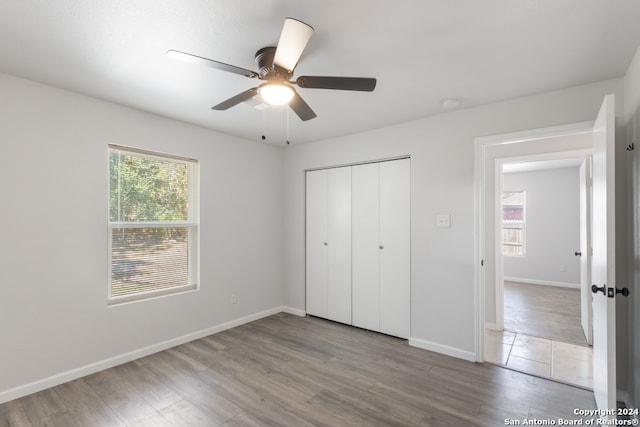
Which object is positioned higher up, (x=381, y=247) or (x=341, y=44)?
(x=341, y=44)

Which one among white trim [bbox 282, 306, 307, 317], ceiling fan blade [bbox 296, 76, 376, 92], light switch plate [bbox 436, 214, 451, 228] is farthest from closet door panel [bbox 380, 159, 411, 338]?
ceiling fan blade [bbox 296, 76, 376, 92]

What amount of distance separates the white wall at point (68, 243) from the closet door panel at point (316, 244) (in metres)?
1.37

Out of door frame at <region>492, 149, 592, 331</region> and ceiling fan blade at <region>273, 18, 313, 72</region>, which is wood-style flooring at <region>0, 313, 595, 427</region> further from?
ceiling fan blade at <region>273, 18, 313, 72</region>

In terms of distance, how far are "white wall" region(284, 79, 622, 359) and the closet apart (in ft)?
0.58

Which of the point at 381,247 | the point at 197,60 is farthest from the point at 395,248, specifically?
the point at 197,60

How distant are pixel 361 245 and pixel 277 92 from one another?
2.48 m

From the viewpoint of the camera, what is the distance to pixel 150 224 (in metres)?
3.19

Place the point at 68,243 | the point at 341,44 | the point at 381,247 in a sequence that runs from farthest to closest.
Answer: the point at 381,247 → the point at 68,243 → the point at 341,44

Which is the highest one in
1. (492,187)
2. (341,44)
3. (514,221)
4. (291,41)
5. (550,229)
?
(341,44)

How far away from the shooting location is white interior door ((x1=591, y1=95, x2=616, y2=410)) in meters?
1.75

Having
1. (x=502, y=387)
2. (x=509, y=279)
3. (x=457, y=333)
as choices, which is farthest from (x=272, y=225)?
(x=509, y=279)

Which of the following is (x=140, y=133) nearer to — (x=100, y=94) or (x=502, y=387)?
(x=100, y=94)

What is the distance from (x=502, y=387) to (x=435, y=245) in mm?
1344

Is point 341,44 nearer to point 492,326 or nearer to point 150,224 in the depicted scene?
point 150,224
